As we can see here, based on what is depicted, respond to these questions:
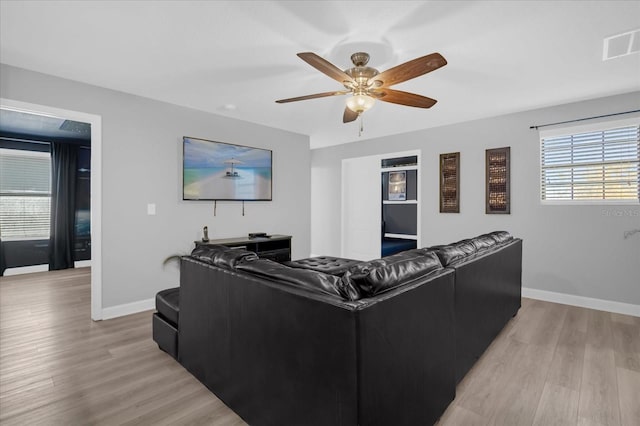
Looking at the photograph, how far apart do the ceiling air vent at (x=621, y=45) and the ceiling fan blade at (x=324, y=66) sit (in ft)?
6.56

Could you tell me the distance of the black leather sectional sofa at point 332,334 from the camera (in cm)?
116

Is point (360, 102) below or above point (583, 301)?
above

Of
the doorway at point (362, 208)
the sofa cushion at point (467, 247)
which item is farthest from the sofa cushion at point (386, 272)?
the doorway at point (362, 208)

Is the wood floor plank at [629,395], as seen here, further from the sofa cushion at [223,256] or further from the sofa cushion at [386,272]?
the sofa cushion at [223,256]

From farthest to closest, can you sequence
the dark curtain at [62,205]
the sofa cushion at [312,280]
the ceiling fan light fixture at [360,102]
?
the dark curtain at [62,205], the ceiling fan light fixture at [360,102], the sofa cushion at [312,280]

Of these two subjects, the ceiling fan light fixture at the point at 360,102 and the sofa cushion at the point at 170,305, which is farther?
the ceiling fan light fixture at the point at 360,102

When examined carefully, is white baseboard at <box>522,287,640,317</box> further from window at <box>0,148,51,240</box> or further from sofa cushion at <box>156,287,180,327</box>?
window at <box>0,148,51,240</box>

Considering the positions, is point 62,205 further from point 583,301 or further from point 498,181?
point 583,301

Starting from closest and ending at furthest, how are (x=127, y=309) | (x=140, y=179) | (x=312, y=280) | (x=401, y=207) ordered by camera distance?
(x=312, y=280) → (x=127, y=309) → (x=140, y=179) → (x=401, y=207)

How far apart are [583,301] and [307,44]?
4.20 meters

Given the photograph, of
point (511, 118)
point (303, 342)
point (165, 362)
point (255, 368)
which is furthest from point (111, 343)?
point (511, 118)

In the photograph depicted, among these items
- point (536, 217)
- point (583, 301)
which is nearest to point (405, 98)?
point (536, 217)

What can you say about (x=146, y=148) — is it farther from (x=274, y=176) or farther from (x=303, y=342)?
(x=303, y=342)

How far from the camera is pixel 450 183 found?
4809mm
